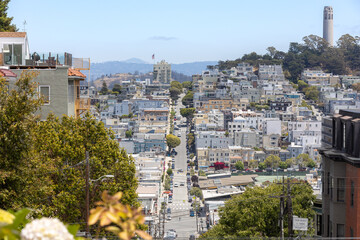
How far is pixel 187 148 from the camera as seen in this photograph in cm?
9281

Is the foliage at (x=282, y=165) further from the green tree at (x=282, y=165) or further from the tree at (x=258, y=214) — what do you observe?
the tree at (x=258, y=214)

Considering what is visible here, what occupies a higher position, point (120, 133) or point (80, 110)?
point (80, 110)

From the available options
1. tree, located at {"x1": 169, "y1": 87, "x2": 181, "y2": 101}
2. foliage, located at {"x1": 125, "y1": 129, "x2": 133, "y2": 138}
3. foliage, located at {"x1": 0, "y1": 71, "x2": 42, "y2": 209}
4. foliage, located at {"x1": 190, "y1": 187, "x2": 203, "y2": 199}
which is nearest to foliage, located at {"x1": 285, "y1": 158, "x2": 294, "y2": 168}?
foliage, located at {"x1": 190, "y1": 187, "x2": 203, "y2": 199}

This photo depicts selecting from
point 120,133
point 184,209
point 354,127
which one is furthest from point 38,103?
point 120,133

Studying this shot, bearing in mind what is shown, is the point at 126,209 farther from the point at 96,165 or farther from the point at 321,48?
the point at 321,48

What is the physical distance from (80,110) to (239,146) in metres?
75.9

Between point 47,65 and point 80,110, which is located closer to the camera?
point 47,65

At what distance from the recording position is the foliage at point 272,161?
7838 centimetres

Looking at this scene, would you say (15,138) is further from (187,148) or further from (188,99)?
(188,99)

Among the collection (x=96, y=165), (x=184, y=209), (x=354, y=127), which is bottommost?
(x=184, y=209)

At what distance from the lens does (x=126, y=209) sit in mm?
1899

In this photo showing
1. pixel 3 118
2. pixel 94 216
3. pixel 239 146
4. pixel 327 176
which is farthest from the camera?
pixel 239 146

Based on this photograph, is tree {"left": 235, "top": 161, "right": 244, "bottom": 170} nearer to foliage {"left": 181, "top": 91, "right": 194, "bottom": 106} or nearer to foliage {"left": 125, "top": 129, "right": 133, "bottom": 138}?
foliage {"left": 125, "top": 129, "right": 133, "bottom": 138}

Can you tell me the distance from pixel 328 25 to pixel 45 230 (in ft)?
531
